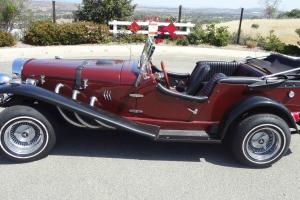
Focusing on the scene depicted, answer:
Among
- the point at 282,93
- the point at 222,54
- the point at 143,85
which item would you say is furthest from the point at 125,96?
the point at 222,54

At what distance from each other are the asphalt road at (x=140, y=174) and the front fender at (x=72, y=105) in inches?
17.1

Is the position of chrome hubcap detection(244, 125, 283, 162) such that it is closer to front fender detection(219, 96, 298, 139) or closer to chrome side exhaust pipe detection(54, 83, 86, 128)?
front fender detection(219, 96, 298, 139)

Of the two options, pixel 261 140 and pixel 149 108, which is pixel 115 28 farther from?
pixel 261 140

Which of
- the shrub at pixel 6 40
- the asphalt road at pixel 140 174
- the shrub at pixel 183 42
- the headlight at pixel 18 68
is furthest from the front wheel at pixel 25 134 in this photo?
the shrub at pixel 183 42

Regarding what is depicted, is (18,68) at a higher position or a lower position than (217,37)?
higher

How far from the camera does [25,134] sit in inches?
166

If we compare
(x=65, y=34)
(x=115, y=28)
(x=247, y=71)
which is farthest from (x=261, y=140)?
(x=115, y=28)

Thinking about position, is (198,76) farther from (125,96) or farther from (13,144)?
(13,144)

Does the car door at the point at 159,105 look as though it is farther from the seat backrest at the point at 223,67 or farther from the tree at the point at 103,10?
the tree at the point at 103,10

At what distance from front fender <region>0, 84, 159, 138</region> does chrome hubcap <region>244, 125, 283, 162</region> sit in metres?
1.11

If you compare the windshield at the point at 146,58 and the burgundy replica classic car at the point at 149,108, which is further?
the windshield at the point at 146,58

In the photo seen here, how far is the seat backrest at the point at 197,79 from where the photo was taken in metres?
4.87

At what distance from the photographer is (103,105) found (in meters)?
4.54

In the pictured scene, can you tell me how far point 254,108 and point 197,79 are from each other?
92 cm
